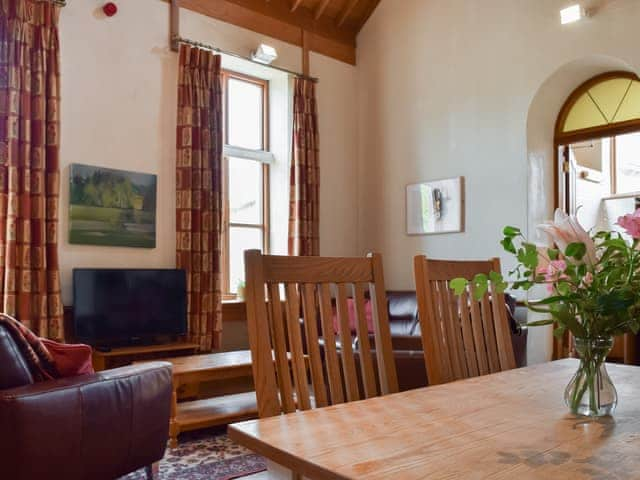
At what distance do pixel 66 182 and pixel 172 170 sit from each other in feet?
3.04

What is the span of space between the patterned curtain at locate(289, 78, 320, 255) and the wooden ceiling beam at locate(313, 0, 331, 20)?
76 cm

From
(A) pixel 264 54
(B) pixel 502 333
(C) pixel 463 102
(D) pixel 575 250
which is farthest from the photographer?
(C) pixel 463 102

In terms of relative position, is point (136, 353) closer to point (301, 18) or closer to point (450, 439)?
point (301, 18)

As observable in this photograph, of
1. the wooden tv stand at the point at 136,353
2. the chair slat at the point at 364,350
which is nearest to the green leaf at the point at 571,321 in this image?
the chair slat at the point at 364,350

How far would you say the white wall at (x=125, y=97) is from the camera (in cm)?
467

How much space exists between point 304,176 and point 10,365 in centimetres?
412

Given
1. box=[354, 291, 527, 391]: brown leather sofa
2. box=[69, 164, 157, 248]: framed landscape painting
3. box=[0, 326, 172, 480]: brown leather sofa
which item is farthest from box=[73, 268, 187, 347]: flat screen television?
box=[0, 326, 172, 480]: brown leather sofa

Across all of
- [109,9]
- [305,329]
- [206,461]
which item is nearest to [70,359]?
[206,461]

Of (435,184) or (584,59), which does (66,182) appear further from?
(584,59)

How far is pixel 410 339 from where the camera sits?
156 inches

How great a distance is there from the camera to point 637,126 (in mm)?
5090

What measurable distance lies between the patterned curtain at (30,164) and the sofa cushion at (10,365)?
202 centimetres

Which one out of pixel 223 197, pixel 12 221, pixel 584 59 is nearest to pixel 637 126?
pixel 584 59

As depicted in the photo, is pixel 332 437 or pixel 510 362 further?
pixel 510 362
